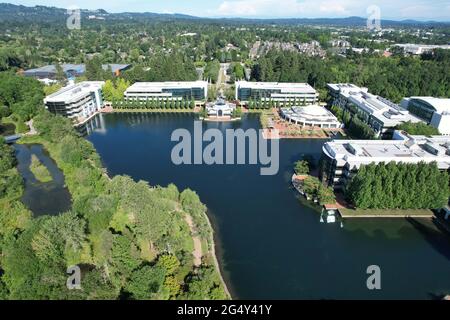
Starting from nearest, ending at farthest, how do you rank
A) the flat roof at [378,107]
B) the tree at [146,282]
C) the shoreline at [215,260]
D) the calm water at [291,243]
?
1. the tree at [146,282]
2. the shoreline at [215,260]
3. the calm water at [291,243]
4. the flat roof at [378,107]

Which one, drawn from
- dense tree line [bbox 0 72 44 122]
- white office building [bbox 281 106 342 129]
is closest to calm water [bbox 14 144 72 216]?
dense tree line [bbox 0 72 44 122]

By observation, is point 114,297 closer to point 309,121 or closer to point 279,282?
point 279,282

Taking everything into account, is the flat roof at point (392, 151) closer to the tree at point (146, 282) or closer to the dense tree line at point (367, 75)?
the tree at point (146, 282)

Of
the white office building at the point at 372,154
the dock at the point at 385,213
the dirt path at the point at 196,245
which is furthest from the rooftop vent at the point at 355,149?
the dirt path at the point at 196,245

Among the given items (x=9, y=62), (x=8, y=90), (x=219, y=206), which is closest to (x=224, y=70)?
(x=8, y=90)

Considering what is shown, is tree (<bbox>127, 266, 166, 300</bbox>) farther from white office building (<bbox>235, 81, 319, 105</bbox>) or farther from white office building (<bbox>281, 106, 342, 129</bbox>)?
white office building (<bbox>235, 81, 319, 105</bbox>)
